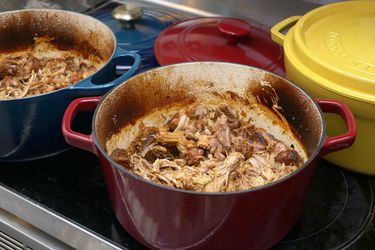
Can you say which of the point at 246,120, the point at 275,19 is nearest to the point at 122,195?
the point at 246,120

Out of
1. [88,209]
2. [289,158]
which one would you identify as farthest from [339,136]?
[88,209]

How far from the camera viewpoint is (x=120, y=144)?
3.14 feet

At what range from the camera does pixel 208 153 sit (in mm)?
938

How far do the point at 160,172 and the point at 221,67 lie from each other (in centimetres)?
28

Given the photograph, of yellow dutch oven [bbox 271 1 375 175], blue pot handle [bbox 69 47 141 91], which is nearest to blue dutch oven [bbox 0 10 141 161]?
blue pot handle [bbox 69 47 141 91]

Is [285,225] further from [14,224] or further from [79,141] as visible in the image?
[14,224]

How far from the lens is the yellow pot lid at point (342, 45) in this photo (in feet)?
2.88

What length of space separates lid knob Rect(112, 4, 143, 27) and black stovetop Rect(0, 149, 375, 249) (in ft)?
1.74

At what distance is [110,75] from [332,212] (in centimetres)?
56

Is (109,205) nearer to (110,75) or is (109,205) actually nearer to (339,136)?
(110,75)

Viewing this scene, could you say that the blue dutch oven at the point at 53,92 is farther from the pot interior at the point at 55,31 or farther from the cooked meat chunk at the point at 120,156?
the cooked meat chunk at the point at 120,156

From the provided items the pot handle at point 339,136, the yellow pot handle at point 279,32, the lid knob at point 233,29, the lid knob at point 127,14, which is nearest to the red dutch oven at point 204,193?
the pot handle at point 339,136

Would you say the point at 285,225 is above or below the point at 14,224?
above


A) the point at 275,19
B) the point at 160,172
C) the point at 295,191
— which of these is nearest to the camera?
the point at 295,191
